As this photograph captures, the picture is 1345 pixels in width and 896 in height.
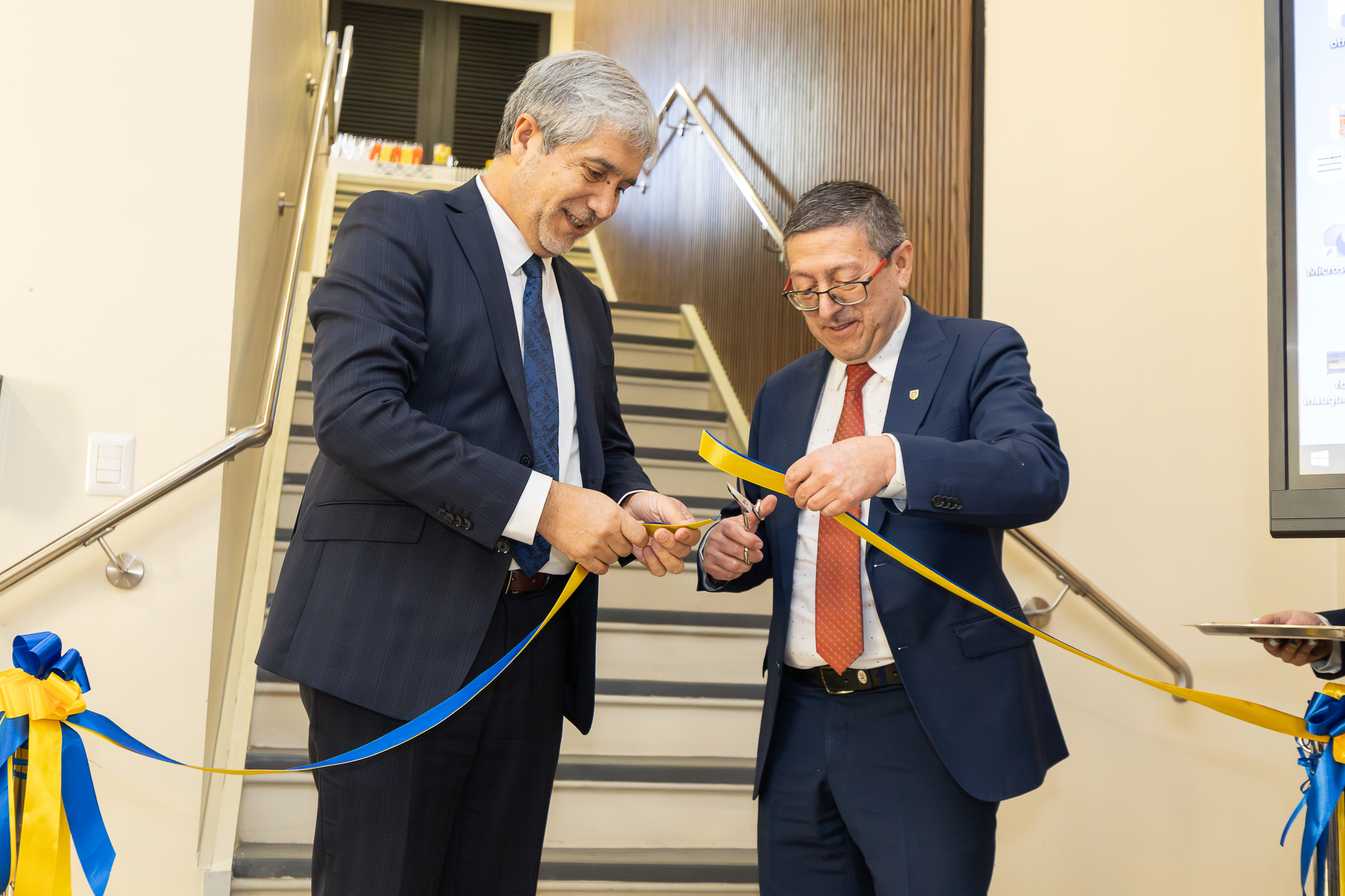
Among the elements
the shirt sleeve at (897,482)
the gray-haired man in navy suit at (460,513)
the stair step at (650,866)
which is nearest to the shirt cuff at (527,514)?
the gray-haired man in navy suit at (460,513)

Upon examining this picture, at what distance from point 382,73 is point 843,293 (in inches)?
373

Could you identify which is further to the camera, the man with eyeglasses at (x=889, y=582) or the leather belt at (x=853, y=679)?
the leather belt at (x=853, y=679)

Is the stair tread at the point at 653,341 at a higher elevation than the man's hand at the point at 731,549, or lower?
higher

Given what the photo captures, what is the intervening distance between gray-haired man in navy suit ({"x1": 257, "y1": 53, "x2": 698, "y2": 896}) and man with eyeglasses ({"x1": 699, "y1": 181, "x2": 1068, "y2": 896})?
0.26 meters

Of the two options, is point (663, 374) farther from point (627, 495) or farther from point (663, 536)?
point (663, 536)

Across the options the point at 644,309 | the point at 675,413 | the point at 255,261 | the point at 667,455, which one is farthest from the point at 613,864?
the point at 644,309

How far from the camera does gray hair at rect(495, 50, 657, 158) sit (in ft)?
5.52

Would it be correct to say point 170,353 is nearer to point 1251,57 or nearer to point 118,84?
point 118,84

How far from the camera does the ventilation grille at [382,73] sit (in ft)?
33.3

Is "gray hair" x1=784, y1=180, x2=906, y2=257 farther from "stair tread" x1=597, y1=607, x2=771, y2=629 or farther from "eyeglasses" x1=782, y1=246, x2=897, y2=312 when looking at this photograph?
"stair tread" x1=597, y1=607, x2=771, y2=629

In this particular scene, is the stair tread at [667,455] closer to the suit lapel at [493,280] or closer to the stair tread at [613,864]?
the stair tread at [613,864]

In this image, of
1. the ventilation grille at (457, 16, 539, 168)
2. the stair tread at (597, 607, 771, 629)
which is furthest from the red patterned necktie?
the ventilation grille at (457, 16, 539, 168)

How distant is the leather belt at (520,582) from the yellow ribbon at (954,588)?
1.10 ft

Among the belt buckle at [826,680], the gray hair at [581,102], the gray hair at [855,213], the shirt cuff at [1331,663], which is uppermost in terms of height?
the gray hair at [581,102]
